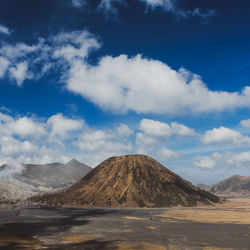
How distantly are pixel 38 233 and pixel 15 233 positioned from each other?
3.18 m

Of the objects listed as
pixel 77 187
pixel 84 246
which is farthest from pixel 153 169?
pixel 84 246

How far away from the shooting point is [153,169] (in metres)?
128

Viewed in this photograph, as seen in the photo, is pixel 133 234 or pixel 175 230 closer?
pixel 133 234

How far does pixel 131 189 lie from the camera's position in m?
108

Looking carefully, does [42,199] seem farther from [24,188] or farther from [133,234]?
[133,234]

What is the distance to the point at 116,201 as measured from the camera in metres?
100

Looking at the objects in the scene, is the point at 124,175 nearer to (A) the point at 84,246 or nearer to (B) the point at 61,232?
(B) the point at 61,232

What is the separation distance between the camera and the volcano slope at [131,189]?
102375mm

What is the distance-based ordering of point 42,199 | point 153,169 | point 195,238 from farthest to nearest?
point 153,169 → point 42,199 → point 195,238

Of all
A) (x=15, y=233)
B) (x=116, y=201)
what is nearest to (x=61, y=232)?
(x=15, y=233)

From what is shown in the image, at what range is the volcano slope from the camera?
102375 mm

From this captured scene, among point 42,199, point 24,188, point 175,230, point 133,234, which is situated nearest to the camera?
point 133,234

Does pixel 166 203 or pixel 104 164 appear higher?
pixel 104 164

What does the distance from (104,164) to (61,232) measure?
97.0 meters
